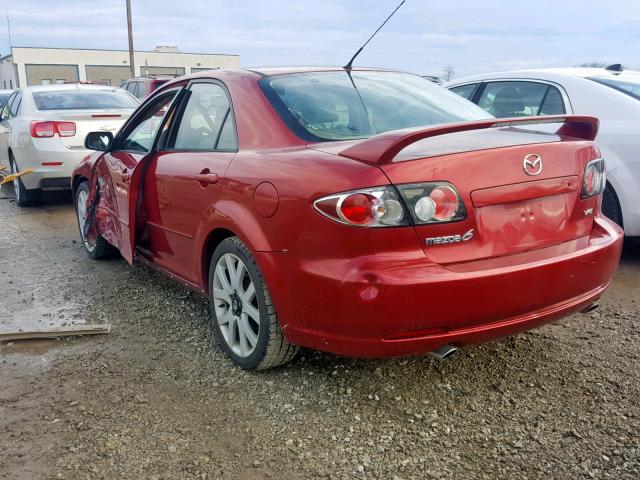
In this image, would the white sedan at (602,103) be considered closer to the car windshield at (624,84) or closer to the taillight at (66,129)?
the car windshield at (624,84)

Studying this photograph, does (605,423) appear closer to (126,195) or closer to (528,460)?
(528,460)

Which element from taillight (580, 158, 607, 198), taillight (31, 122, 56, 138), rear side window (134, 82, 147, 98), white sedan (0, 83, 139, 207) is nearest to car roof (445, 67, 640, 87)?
taillight (580, 158, 607, 198)

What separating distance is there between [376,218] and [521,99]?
11.7 feet

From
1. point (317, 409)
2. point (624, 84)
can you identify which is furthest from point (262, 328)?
point (624, 84)

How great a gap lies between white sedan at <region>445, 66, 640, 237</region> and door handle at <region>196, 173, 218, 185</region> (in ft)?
10.1

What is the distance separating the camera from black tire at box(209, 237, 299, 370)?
288 centimetres

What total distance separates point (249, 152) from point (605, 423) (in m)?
2.00

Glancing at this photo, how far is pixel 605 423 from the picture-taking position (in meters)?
2.64

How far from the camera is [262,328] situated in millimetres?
2936

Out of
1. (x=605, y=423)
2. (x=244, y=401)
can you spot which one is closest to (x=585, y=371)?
(x=605, y=423)

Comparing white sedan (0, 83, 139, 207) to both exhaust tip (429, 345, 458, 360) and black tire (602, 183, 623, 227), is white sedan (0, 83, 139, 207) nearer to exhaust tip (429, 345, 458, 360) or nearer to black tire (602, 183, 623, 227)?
black tire (602, 183, 623, 227)

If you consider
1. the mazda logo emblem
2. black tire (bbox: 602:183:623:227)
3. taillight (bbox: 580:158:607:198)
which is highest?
the mazda logo emblem

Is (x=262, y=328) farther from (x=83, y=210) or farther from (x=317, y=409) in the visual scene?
(x=83, y=210)

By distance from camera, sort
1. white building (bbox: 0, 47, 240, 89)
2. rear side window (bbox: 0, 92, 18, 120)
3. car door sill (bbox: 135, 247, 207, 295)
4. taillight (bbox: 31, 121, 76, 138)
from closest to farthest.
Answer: car door sill (bbox: 135, 247, 207, 295) < taillight (bbox: 31, 121, 76, 138) < rear side window (bbox: 0, 92, 18, 120) < white building (bbox: 0, 47, 240, 89)
